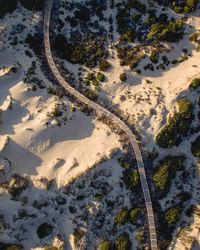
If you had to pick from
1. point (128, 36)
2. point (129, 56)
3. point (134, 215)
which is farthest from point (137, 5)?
point (134, 215)

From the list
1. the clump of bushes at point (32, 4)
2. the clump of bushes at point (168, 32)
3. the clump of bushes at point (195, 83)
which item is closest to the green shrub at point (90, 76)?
the clump of bushes at point (168, 32)

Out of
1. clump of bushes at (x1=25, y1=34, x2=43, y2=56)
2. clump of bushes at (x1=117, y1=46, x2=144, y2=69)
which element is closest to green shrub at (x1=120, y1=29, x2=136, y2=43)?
clump of bushes at (x1=117, y1=46, x2=144, y2=69)

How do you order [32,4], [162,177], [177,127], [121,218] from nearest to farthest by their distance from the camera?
[121,218], [162,177], [177,127], [32,4]

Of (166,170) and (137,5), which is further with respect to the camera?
(137,5)

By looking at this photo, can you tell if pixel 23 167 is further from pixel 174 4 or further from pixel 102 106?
pixel 174 4

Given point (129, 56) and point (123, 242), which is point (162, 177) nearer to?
point (123, 242)
